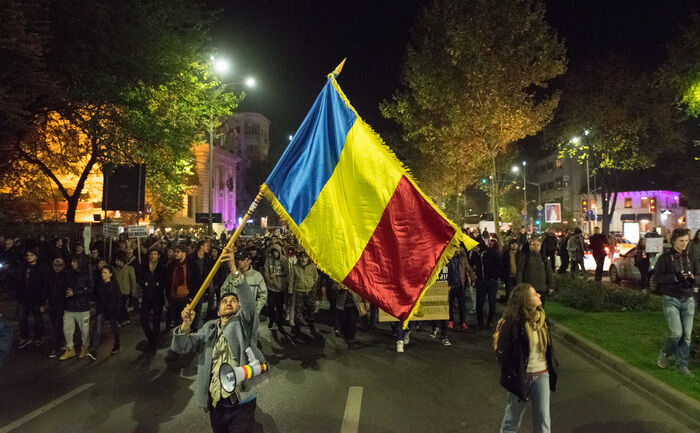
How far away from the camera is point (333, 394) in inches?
260

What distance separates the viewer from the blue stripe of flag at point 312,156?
192 inches

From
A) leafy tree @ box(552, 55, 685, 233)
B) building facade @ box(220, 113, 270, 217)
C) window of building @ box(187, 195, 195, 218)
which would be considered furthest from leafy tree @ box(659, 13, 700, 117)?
building facade @ box(220, 113, 270, 217)

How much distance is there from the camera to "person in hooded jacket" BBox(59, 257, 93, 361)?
347 inches

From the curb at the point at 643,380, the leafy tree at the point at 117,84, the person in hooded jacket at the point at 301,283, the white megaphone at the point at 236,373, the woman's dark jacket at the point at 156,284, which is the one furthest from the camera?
the leafy tree at the point at 117,84

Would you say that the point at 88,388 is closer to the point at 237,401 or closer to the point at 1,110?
the point at 237,401

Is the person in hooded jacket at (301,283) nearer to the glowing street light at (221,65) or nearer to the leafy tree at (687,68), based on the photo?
the glowing street light at (221,65)

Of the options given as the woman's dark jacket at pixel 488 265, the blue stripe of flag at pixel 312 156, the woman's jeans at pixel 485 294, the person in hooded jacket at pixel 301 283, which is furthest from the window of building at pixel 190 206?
the blue stripe of flag at pixel 312 156

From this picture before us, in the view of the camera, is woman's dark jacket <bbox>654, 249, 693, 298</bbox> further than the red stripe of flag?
Yes

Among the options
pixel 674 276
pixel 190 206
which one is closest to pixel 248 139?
pixel 190 206

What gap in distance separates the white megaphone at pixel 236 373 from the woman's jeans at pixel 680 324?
6030 millimetres

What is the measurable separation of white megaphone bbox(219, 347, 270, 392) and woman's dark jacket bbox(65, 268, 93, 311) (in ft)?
20.5

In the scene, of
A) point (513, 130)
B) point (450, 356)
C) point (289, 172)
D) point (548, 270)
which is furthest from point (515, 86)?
point (289, 172)

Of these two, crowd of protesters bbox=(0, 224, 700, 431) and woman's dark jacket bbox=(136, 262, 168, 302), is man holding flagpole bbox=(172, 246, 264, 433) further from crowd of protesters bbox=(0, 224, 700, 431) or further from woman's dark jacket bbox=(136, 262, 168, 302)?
woman's dark jacket bbox=(136, 262, 168, 302)

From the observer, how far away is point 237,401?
3.82 meters
